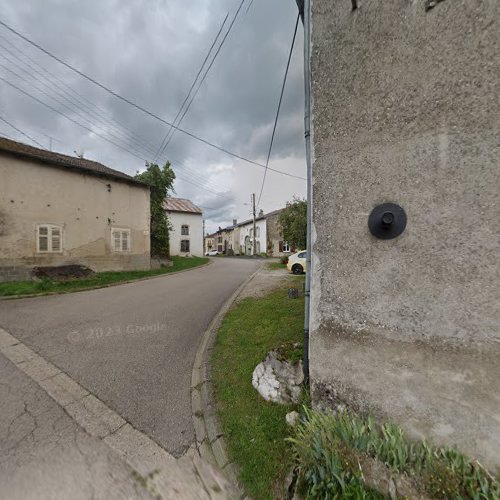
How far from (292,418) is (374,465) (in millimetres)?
872

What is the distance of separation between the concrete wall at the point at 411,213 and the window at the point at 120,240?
1415cm

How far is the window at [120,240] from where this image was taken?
1355cm

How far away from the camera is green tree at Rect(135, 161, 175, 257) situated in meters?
18.3

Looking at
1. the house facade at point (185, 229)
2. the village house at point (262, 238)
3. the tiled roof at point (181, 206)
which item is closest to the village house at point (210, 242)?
the village house at point (262, 238)

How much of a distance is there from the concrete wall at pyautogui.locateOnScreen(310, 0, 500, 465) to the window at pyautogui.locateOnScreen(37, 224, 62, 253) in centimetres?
1364

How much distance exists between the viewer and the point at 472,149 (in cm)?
176

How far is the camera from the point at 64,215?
1174 centimetres

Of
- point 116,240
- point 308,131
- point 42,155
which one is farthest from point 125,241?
point 308,131

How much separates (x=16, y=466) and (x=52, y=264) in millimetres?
12139

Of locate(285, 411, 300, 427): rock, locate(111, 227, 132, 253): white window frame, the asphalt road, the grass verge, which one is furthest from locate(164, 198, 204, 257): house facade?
the grass verge

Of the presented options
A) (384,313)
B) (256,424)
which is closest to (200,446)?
(256,424)

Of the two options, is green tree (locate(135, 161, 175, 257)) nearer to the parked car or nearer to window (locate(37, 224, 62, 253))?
window (locate(37, 224, 62, 253))

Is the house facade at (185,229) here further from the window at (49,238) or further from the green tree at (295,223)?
the window at (49,238)

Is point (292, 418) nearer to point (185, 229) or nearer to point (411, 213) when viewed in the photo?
point (411, 213)
